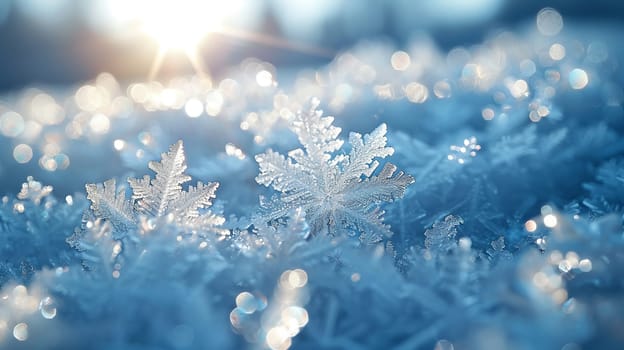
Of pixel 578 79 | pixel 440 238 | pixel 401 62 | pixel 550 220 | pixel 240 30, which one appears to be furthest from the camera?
pixel 240 30

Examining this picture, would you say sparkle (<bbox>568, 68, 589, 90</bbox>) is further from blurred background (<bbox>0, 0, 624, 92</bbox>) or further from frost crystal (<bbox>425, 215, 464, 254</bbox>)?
blurred background (<bbox>0, 0, 624, 92</bbox>)

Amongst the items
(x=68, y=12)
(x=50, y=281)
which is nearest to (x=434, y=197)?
(x=50, y=281)

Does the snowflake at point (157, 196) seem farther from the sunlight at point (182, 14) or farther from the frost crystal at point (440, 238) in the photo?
the sunlight at point (182, 14)

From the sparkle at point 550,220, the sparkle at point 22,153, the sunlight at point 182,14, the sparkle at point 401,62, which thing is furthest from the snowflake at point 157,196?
the sunlight at point 182,14

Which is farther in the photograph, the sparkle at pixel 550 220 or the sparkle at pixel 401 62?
the sparkle at pixel 401 62

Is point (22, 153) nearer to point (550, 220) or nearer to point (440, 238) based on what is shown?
point (440, 238)

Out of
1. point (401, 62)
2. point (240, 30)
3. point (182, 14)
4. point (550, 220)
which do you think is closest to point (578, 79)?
point (550, 220)
